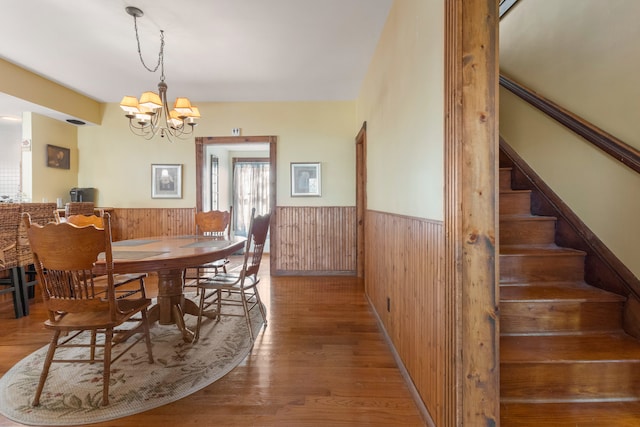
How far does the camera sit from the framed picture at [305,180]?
15.2 ft

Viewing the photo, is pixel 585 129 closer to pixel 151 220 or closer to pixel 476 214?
pixel 476 214

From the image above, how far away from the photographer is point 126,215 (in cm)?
482

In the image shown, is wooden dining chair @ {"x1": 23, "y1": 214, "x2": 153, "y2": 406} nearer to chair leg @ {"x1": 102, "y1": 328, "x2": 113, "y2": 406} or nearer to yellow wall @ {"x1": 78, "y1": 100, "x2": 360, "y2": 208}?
chair leg @ {"x1": 102, "y1": 328, "x2": 113, "y2": 406}

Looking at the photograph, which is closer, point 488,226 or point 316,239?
point 488,226

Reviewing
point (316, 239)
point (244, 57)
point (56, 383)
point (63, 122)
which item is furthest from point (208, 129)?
point (56, 383)

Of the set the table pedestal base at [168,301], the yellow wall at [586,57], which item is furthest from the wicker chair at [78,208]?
the yellow wall at [586,57]

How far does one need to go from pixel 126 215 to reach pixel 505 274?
18.1 feet

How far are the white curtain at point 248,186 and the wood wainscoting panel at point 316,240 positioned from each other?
2.83 meters

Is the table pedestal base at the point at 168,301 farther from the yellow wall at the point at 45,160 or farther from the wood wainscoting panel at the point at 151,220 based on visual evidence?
the yellow wall at the point at 45,160

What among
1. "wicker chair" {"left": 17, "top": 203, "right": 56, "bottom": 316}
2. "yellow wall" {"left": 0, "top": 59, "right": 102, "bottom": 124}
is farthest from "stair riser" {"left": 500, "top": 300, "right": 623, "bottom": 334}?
"yellow wall" {"left": 0, "top": 59, "right": 102, "bottom": 124}

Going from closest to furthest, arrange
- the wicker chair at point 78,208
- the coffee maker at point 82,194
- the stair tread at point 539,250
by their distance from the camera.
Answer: the stair tread at point 539,250, the wicker chair at point 78,208, the coffee maker at point 82,194

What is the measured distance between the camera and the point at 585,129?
1844mm

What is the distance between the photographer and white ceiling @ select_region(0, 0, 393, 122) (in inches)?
96.1

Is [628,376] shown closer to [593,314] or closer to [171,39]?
[593,314]
